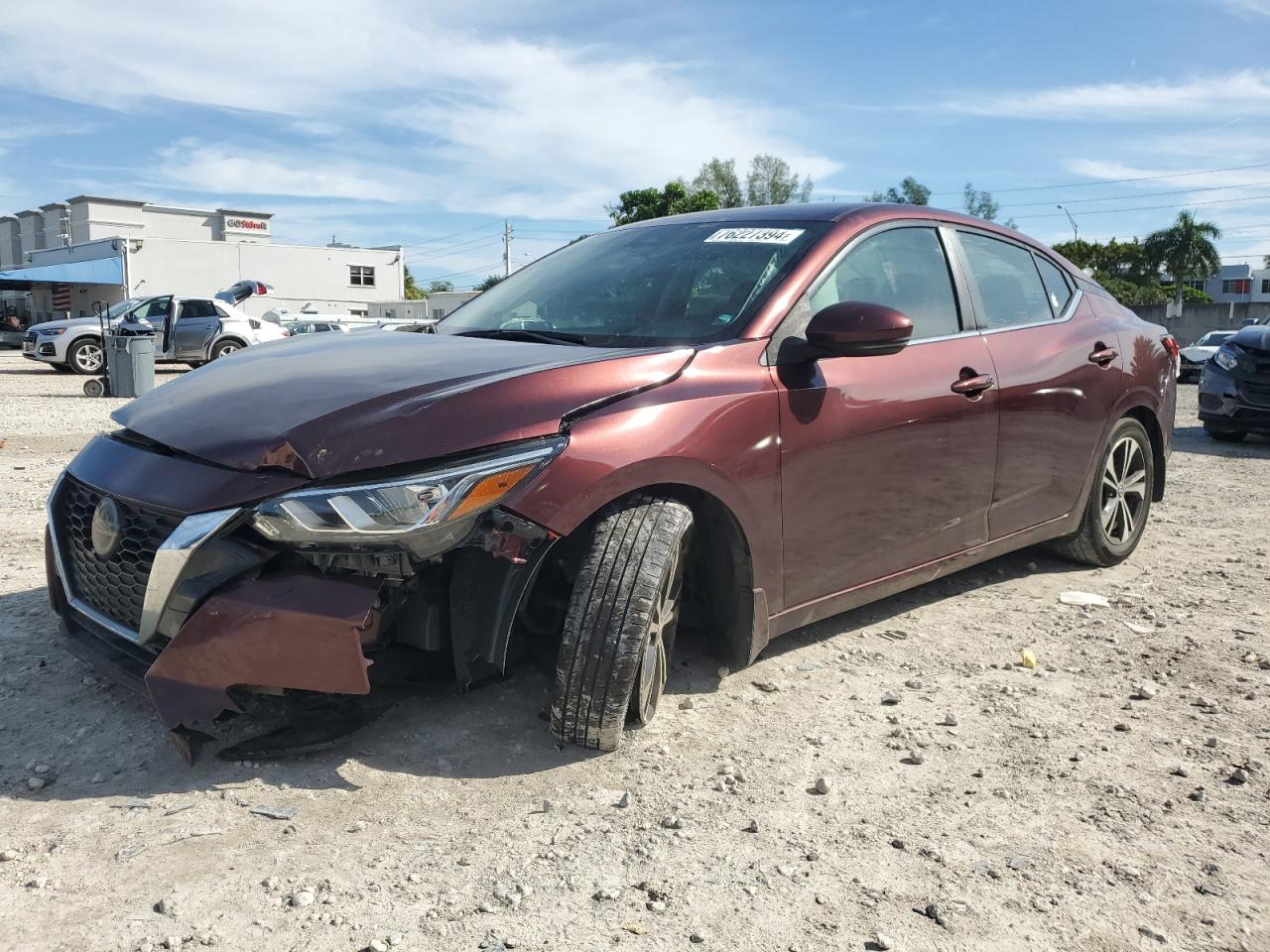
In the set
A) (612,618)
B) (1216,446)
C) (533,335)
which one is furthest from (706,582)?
(1216,446)

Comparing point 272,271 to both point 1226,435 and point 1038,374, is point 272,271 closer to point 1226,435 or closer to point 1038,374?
point 1226,435

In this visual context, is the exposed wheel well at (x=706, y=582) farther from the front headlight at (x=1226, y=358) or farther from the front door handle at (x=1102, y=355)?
the front headlight at (x=1226, y=358)

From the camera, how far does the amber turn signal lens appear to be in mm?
2484

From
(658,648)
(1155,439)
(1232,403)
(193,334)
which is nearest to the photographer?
(658,648)

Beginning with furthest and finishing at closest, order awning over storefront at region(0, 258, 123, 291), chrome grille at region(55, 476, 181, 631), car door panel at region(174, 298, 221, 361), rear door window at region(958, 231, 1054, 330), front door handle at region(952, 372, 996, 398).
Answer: awning over storefront at region(0, 258, 123, 291), car door panel at region(174, 298, 221, 361), rear door window at region(958, 231, 1054, 330), front door handle at region(952, 372, 996, 398), chrome grille at region(55, 476, 181, 631)

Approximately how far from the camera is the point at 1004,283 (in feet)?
14.1

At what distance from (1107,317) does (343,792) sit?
13.2ft

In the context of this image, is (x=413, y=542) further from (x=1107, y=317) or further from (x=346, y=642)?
(x=1107, y=317)

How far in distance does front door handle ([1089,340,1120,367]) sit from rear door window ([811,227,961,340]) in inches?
39.4

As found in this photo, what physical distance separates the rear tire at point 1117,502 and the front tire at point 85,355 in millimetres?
20766

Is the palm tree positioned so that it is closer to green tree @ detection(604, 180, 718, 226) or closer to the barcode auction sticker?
green tree @ detection(604, 180, 718, 226)

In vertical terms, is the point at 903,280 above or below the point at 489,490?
above

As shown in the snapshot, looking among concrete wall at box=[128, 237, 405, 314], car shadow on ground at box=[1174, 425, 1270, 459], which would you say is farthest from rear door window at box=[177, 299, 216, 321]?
concrete wall at box=[128, 237, 405, 314]

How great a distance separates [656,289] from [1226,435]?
9738 mm
